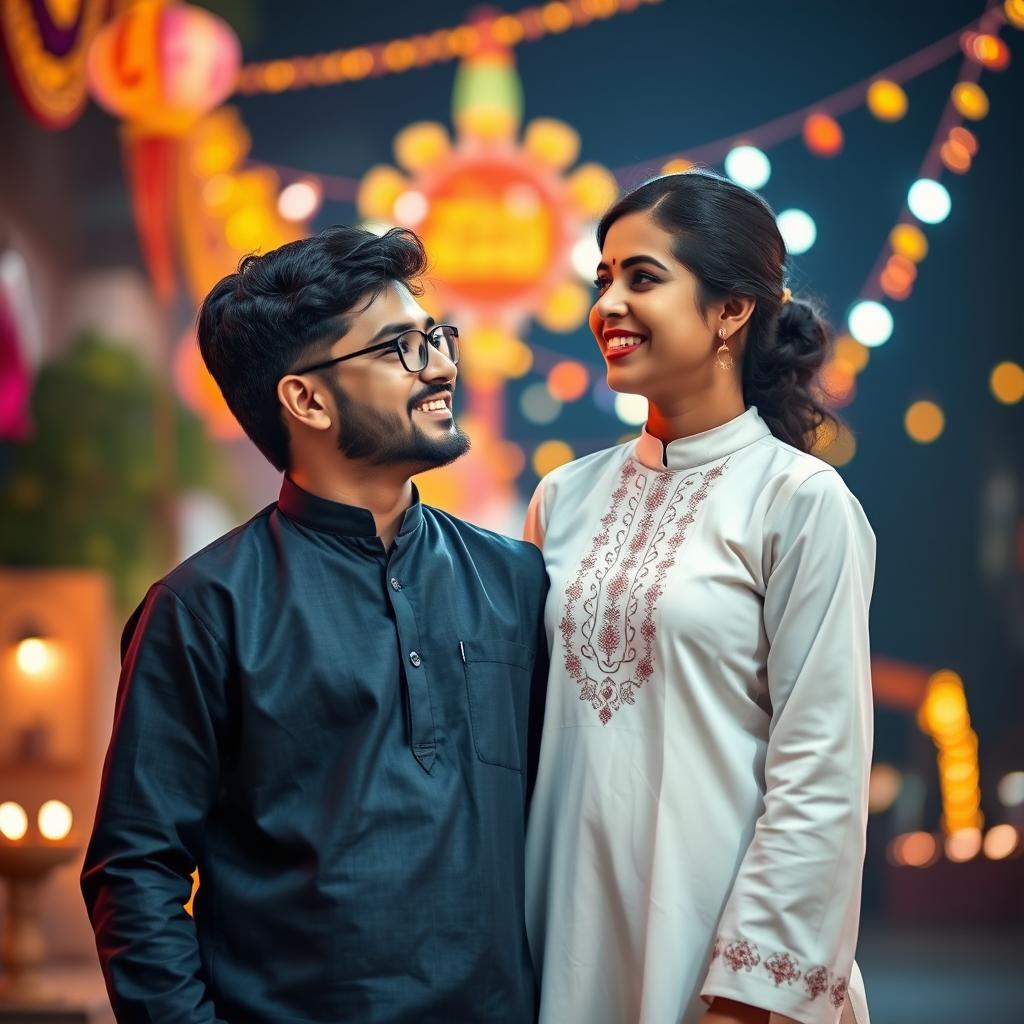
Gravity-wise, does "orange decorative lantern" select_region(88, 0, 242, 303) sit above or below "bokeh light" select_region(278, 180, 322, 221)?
above

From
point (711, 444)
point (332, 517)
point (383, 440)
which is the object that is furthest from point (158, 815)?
point (711, 444)

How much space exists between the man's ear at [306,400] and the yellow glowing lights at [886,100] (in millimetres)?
3996

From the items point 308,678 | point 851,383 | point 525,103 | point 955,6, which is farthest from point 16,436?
point 308,678

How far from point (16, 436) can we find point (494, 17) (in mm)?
2393

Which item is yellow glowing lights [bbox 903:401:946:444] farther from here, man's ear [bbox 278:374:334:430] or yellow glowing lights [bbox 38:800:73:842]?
man's ear [bbox 278:374:334:430]

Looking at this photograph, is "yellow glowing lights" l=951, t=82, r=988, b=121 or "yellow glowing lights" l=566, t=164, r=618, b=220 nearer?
"yellow glowing lights" l=951, t=82, r=988, b=121

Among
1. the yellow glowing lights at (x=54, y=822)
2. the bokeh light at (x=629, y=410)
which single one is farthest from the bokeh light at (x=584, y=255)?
the yellow glowing lights at (x=54, y=822)

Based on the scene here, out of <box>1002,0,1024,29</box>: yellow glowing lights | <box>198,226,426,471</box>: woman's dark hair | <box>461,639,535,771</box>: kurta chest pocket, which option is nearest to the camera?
<box>461,639,535,771</box>: kurta chest pocket

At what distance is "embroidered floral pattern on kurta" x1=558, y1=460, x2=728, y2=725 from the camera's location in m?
1.80

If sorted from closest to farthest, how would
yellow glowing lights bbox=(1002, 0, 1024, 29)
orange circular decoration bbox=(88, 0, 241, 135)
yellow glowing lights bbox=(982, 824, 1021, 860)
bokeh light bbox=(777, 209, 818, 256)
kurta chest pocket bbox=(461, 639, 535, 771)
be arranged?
kurta chest pocket bbox=(461, 639, 535, 771) → yellow glowing lights bbox=(1002, 0, 1024, 29) → bokeh light bbox=(777, 209, 818, 256) → yellow glowing lights bbox=(982, 824, 1021, 860) → orange circular decoration bbox=(88, 0, 241, 135)

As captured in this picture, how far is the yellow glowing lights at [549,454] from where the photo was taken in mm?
5438

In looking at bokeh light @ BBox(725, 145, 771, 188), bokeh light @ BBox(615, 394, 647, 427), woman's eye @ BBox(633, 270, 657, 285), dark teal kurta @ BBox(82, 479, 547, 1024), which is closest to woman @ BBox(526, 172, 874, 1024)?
woman's eye @ BBox(633, 270, 657, 285)

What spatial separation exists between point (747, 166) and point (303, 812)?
3.93 metres

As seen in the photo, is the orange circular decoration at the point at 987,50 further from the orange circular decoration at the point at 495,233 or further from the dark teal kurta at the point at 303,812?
the dark teal kurta at the point at 303,812
